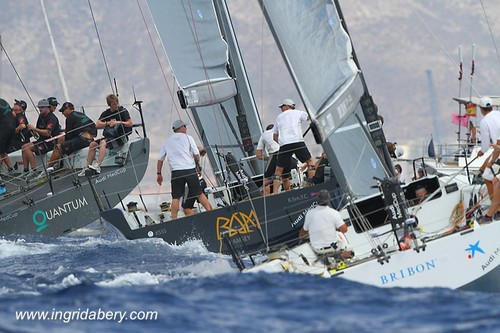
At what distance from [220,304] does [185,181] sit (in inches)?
177

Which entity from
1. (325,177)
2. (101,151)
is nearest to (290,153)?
(325,177)

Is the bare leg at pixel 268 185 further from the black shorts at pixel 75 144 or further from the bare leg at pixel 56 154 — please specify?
the bare leg at pixel 56 154

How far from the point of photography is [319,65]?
36.5 ft

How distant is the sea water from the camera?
802 cm

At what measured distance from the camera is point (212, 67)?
48.8 ft

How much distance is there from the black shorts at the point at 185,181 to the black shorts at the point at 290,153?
95cm

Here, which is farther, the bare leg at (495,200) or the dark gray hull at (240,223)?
the dark gray hull at (240,223)

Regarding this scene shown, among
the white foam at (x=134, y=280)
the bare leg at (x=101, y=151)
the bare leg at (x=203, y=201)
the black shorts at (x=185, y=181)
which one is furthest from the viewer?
the bare leg at (x=101, y=151)

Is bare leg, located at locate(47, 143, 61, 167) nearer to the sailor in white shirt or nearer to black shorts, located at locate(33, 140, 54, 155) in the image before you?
black shorts, located at locate(33, 140, 54, 155)

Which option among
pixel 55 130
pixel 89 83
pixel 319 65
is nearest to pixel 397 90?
pixel 89 83

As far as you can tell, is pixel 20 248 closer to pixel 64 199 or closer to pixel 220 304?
pixel 64 199

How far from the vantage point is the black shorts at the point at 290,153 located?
527 inches

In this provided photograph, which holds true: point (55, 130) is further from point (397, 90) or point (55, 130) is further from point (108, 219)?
point (397, 90)

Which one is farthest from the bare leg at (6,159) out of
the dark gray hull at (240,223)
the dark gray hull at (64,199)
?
the dark gray hull at (240,223)
